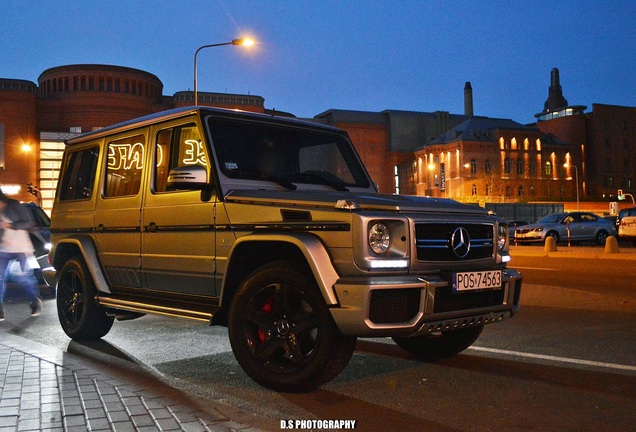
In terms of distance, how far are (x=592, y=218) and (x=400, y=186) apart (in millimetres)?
78811

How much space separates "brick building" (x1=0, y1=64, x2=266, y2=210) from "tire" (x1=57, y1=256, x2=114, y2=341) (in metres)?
70.3

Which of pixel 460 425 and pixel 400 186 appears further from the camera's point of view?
pixel 400 186

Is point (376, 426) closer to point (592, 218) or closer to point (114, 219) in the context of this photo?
point (114, 219)

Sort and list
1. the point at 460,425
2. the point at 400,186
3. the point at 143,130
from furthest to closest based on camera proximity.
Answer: the point at 400,186 → the point at 143,130 → the point at 460,425

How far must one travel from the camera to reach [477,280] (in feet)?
15.9

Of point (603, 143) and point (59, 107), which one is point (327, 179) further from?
point (603, 143)

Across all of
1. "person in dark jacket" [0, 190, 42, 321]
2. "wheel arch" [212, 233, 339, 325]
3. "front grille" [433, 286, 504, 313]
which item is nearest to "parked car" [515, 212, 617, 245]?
"person in dark jacket" [0, 190, 42, 321]

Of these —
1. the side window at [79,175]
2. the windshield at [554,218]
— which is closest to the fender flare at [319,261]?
the side window at [79,175]

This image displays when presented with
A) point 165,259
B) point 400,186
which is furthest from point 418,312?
point 400,186

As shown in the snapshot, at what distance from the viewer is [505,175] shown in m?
93.8

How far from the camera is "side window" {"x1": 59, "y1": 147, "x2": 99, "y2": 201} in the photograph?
23.5 ft

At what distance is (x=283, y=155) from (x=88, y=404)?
276 centimetres

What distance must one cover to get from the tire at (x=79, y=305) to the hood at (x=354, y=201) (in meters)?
2.58

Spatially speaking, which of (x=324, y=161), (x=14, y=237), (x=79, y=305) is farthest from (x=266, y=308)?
(x=14, y=237)
